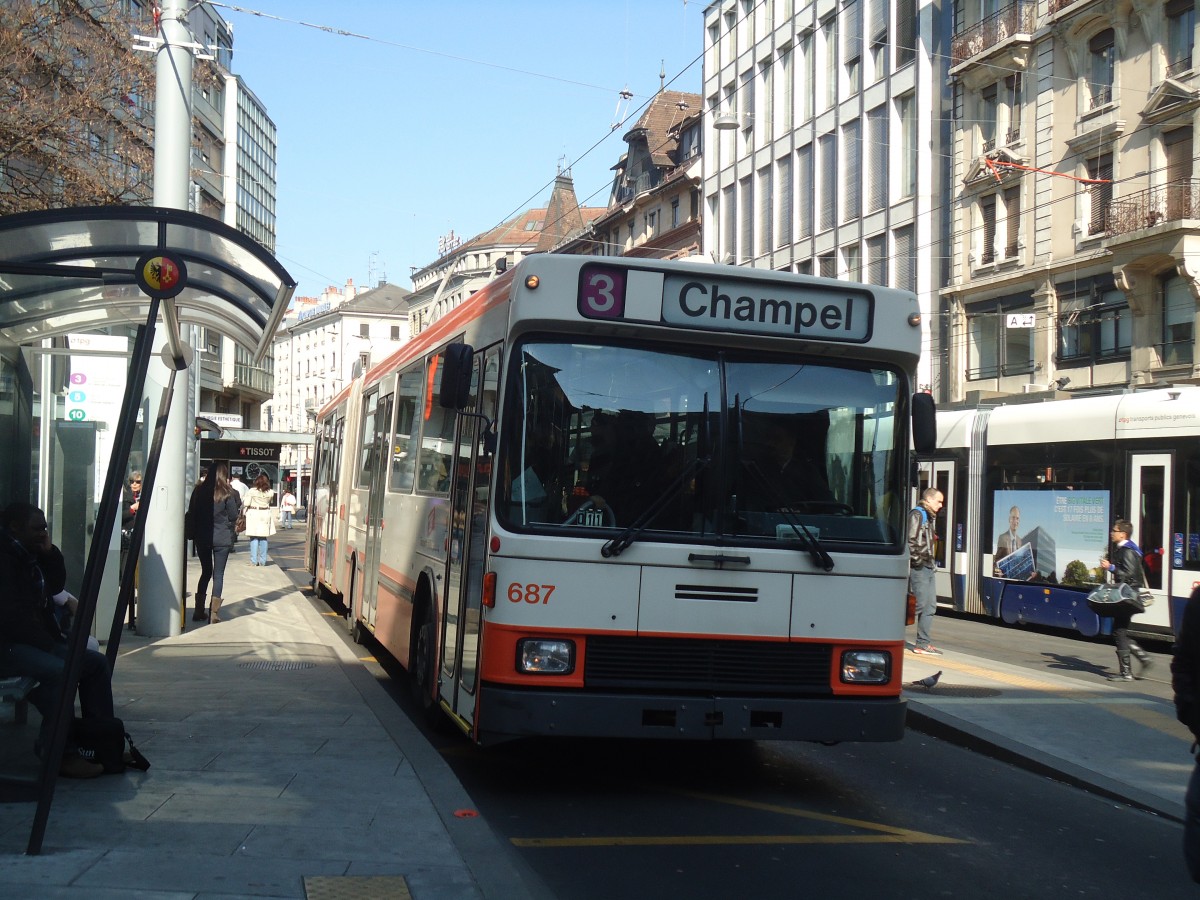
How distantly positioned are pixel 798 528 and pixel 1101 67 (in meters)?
31.4

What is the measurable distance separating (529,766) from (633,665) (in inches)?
71.8

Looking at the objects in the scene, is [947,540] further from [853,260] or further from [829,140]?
[829,140]

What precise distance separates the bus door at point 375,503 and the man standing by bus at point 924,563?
17.0ft

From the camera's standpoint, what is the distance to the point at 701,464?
7328 mm

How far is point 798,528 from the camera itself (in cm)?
743

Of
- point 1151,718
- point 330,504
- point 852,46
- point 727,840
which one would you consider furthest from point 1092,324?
point 727,840

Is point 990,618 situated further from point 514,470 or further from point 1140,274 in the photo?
point 514,470

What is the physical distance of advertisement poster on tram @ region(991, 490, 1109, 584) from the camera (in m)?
19.2

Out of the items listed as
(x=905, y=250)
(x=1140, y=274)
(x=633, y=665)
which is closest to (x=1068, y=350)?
(x=1140, y=274)

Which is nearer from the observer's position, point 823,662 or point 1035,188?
point 823,662

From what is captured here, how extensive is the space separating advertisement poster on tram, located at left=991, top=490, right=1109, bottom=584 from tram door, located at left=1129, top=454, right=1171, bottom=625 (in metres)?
0.62

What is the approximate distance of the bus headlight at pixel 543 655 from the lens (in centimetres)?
709

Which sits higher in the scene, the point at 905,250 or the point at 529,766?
the point at 905,250

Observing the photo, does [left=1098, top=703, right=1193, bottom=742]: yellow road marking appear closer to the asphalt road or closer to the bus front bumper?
the asphalt road
